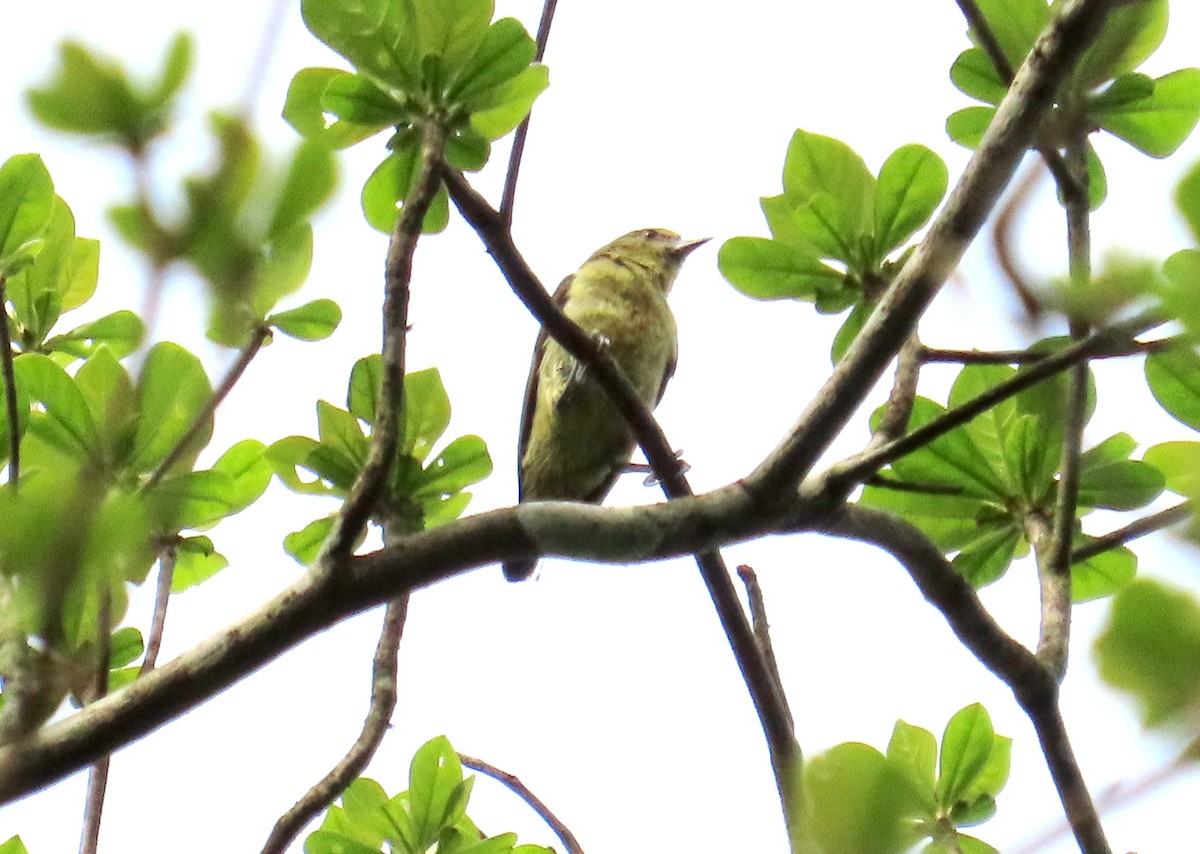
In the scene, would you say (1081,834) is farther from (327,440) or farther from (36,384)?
(36,384)

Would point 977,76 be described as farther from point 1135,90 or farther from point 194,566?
point 194,566

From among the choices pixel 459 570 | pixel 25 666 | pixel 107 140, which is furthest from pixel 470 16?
pixel 107 140

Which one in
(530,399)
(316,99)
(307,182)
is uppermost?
(530,399)

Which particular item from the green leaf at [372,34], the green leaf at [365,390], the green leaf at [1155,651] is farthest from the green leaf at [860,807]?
the green leaf at [365,390]

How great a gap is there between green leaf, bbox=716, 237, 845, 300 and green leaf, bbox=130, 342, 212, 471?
1078 mm

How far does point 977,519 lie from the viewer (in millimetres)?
2574

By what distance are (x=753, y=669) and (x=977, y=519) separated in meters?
0.51

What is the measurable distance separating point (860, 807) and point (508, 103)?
172cm

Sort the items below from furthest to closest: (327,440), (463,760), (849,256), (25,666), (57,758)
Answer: (463,760) → (849,256) → (327,440) → (57,758) → (25,666)

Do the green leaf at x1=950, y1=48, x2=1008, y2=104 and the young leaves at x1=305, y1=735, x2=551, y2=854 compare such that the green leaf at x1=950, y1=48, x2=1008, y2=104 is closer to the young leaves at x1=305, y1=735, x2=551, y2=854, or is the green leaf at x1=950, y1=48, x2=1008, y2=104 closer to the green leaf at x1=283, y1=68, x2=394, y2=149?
the green leaf at x1=283, y1=68, x2=394, y2=149

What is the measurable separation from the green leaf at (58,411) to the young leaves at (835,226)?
1.21 m

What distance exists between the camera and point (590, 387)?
5.02m

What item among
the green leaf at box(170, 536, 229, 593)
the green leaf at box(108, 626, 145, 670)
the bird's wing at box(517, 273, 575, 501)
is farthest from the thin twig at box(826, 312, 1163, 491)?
the bird's wing at box(517, 273, 575, 501)

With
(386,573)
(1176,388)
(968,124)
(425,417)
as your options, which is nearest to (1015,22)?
(968,124)
